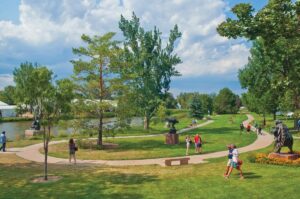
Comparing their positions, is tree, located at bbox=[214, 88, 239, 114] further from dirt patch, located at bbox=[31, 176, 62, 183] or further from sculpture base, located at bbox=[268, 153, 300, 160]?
dirt patch, located at bbox=[31, 176, 62, 183]

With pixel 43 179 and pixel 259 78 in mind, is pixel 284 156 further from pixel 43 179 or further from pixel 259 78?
pixel 259 78

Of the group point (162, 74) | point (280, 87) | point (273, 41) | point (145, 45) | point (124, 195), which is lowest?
point (124, 195)

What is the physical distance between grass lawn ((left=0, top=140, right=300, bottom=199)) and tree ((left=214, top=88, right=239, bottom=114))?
3861 inches

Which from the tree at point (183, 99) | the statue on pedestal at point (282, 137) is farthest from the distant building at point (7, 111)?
the statue on pedestal at point (282, 137)

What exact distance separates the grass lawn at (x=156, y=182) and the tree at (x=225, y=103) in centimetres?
9807

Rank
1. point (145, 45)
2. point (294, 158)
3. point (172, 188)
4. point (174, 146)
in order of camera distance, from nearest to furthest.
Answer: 1. point (172, 188)
2. point (294, 158)
3. point (174, 146)
4. point (145, 45)

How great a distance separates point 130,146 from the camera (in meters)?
34.9

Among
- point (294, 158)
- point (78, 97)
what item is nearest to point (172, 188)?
point (294, 158)

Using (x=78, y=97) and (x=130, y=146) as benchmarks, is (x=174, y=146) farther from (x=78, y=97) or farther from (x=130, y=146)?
(x=78, y=97)

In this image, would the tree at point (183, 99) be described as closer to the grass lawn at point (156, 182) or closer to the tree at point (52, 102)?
the grass lawn at point (156, 182)

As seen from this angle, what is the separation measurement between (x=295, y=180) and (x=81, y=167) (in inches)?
517

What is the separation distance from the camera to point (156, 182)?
18406mm

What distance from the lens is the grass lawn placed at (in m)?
16.0

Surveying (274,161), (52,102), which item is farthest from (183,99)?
(52,102)
